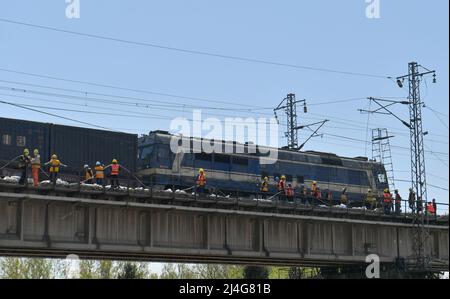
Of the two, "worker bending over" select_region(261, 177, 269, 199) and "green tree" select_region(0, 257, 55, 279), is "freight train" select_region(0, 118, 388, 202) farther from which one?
"green tree" select_region(0, 257, 55, 279)

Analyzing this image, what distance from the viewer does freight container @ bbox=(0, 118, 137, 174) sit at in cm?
4706

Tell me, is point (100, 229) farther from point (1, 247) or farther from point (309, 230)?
point (309, 230)

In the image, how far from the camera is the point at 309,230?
167 ft

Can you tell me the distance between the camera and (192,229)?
148 ft

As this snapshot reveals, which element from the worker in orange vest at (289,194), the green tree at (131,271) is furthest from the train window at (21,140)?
the green tree at (131,271)

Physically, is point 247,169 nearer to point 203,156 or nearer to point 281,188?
point 203,156

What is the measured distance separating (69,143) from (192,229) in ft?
31.2

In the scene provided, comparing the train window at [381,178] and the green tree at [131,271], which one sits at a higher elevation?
the train window at [381,178]

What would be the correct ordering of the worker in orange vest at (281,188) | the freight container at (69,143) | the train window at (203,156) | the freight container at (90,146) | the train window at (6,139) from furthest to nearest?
the train window at (203,156) < the worker in orange vest at (281,188) < the freight container at (90,146) < the freight container at (69,143) < the train window at (6,139)

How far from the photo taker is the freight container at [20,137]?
4678 centimetres

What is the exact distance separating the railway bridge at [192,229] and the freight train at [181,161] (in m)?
2.41

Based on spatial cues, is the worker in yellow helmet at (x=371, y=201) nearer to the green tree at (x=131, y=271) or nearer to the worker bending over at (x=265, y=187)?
the worker bending over at (x=265, y=187)
